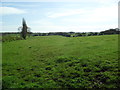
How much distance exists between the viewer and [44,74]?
776 centimetres

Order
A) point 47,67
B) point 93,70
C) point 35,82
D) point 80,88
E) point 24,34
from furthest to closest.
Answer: point 24,34 < point 47,67 < point 93,70 < point 35,82 < point 80,88

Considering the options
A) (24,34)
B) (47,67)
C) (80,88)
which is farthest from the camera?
(24,34)

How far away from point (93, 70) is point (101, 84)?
165 cm

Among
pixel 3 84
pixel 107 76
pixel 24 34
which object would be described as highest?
pixel 24 34

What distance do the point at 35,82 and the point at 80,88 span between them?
95.4 inches

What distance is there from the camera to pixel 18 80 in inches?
274

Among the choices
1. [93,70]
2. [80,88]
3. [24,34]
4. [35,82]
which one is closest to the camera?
[80,88]

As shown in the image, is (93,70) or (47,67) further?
(47,67)

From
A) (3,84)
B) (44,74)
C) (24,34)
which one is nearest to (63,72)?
(44,74)

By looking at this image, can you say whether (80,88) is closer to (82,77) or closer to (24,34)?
(82,77)

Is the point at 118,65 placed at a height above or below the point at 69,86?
above

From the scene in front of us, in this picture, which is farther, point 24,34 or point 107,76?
point 24,34

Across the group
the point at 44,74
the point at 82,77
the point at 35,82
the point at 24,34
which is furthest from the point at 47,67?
the point at 24,34

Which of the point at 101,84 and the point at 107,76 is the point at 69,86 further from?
the point at 107,76
